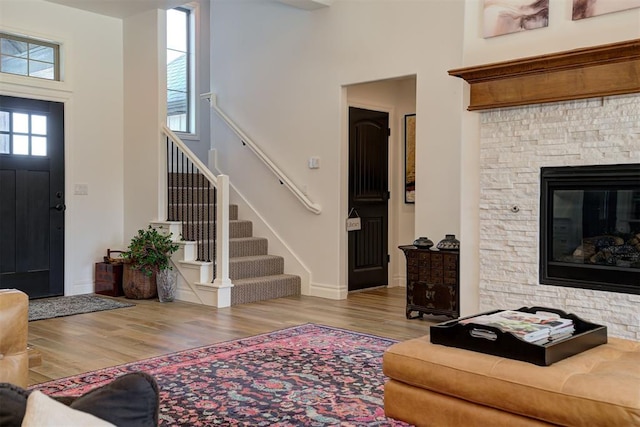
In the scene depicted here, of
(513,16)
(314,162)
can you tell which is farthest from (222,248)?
(513,16)

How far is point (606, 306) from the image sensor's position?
12.6ft

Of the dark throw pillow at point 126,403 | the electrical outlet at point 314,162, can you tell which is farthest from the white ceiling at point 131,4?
the dark throw pillow at point 126,403

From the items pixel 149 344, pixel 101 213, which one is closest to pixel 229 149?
pixel 101 213

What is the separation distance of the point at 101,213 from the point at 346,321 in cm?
324

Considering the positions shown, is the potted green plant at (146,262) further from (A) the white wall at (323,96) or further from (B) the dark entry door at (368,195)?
(B) the dark entry door at (368,195)

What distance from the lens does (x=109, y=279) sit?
6.33m

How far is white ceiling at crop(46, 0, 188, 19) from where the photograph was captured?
20.2 feet

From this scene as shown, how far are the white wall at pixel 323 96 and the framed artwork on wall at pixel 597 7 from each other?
1447 millimetres

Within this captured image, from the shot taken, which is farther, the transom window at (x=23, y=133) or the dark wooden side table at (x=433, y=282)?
the transom window at (x=23, y=133)

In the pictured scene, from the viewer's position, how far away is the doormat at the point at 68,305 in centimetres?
531

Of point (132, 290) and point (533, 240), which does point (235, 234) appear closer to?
point (132, 290)

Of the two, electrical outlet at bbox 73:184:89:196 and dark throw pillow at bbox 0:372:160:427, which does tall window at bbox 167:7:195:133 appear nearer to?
electrical outlet at bbox 73:184:89:196

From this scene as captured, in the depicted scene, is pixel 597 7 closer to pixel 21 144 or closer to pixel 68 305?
pixel 68 305

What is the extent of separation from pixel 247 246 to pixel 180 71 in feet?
11.1
